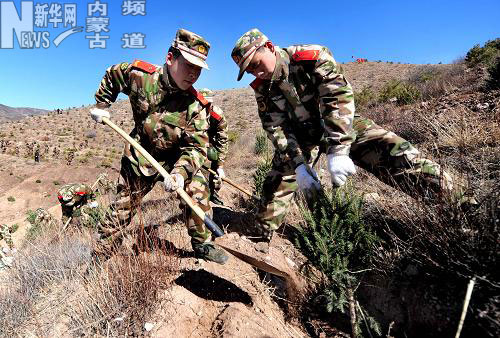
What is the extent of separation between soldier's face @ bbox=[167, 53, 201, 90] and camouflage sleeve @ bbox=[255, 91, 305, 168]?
63cm

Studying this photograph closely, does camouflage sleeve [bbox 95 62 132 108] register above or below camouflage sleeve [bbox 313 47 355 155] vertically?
below

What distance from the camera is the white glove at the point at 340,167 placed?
7.91 feet

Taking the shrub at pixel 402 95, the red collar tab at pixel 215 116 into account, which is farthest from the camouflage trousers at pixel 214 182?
the shrub at pixel 402 95

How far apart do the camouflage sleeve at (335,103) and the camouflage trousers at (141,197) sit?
123 centimetres

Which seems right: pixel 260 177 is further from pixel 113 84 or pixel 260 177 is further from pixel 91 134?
pixel 91 134

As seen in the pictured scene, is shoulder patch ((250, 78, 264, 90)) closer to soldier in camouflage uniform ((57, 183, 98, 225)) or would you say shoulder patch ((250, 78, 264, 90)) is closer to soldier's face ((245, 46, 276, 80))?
soldier's face ((245, 46, 276, 80))

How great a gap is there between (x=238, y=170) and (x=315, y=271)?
545 cm

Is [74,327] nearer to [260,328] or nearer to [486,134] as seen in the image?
[260,328]

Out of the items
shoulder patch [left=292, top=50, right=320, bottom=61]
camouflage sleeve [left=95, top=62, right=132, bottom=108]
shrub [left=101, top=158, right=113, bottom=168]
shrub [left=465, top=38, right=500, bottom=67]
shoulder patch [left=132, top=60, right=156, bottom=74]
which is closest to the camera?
shoulder patch [left=292, top=50, right=320, bottom=61]

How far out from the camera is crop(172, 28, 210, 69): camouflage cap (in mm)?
2689

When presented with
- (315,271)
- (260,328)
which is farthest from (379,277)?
(260,328)

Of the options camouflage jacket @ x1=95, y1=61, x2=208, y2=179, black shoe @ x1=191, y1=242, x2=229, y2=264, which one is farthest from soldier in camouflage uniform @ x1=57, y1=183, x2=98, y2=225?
black shoe @ x1=191, y1=242, x2=229, y2=264

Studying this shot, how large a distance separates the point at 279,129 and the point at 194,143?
83 cm

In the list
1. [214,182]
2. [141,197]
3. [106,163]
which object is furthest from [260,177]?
[106,163]
